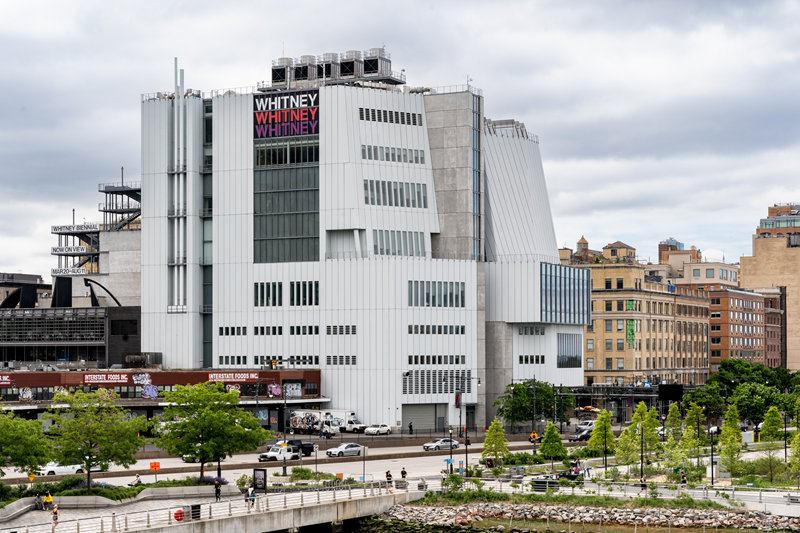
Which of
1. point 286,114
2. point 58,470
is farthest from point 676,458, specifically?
point 286,114

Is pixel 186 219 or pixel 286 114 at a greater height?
pixel 286 114

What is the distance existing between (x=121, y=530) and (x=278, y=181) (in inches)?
3603

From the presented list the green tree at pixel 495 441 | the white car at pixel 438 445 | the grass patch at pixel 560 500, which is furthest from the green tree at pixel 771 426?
the grass patch at pixel 560 500

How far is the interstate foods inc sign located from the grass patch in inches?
2881

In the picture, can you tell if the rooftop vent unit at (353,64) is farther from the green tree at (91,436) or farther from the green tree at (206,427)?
the green tree at (91,436)

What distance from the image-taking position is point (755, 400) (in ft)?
497

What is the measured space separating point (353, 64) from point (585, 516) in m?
95.7

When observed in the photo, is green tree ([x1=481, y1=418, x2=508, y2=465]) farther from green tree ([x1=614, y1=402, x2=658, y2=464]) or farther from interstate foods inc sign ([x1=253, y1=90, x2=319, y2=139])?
interstate foods inc sign ([x1=253, y1=90, x2=319, y2=139])

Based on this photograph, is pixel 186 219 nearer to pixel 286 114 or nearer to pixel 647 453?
pixel 286 114

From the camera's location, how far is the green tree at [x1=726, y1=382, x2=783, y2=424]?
15175cm

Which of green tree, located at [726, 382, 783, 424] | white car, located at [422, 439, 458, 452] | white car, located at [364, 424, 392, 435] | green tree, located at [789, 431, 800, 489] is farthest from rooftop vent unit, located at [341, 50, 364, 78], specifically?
green tree, located at [789, 431, 800, 489]

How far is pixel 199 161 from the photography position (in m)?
153

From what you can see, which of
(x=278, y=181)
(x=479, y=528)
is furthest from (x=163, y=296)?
(x=479, y=528)

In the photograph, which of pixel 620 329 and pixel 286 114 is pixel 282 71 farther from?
pixel 620 329
